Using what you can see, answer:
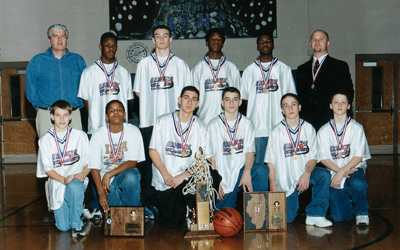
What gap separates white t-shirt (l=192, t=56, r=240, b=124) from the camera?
570cm

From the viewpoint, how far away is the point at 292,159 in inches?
198

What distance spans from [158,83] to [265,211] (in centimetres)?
205

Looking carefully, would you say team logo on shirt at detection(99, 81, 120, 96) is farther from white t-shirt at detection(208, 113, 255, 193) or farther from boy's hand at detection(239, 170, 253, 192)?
→ boy's hand at detection(239, 170, 253, 192)

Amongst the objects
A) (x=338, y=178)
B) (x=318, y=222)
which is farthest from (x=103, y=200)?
(x=338, y=178)

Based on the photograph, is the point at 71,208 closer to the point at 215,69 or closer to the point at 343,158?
the point at 215,69

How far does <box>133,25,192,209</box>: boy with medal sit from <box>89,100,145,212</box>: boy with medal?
0.44m

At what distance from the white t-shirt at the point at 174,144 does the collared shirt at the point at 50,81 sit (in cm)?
129

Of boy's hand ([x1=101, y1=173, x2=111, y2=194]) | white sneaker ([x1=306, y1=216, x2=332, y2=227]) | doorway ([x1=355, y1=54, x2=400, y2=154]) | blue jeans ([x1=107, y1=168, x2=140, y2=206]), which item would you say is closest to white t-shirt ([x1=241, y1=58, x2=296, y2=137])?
white sneaker ([x1=306, y1=216, x2=332, y2=227])

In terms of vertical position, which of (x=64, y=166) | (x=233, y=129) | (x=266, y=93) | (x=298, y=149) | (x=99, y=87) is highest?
(x=99, y=87)

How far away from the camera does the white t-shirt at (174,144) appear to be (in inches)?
196

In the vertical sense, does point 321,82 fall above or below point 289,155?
above

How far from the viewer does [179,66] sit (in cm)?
554

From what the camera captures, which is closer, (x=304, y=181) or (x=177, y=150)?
(x=304, y=181)

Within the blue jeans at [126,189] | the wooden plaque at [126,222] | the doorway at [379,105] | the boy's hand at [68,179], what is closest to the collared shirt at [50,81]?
the boy's hand at [68,179]
